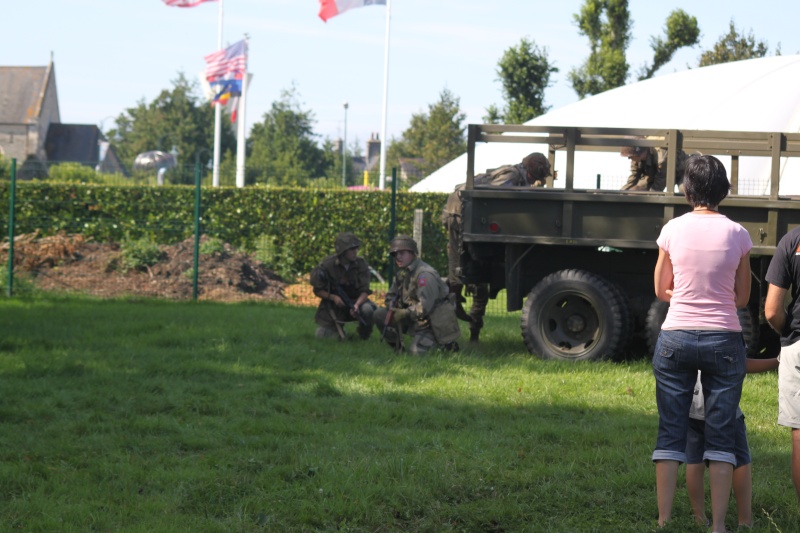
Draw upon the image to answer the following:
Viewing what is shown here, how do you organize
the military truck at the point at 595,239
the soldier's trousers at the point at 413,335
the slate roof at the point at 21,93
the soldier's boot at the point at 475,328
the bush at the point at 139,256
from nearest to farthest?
1. the military truck at the point at 595,239
2. the soldier's trousers at the point at 413,335
3. the soldier's boot at the point at 475,328
4. the bush at the point at 139,256
5. the slate roof at the point at 21,93

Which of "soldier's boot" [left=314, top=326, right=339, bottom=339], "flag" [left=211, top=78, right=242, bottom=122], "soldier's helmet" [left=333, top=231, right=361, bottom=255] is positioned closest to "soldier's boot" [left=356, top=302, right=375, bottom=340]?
"soldier's boot" [left=314, top=326, right=339, bottom=339]

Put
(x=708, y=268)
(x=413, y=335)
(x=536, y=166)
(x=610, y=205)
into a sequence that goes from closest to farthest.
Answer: (x=708, y=268) < (x=610, y=205) < (x=413, y=335) < (x=536, y=166)

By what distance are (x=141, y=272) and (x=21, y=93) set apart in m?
57.3

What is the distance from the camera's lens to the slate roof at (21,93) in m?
67.3

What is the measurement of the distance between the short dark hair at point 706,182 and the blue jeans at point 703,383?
1.91ft

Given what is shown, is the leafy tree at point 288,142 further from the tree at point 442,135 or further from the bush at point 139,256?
the bush at point 139,256

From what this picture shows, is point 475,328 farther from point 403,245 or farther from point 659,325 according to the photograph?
point 659,325

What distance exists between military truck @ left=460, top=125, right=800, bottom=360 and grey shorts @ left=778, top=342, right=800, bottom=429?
→ 4.57 metres

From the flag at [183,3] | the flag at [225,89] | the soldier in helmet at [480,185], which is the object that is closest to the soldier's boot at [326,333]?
the soldier in helmet at [480,185]

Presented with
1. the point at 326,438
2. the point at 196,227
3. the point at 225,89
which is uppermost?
the point at 225,89

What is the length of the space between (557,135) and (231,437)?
5176 millimetres

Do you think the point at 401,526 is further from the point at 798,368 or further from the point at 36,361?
the point at 36,361

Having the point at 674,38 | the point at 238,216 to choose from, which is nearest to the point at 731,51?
the point at 674,38

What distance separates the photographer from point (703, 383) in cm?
456
